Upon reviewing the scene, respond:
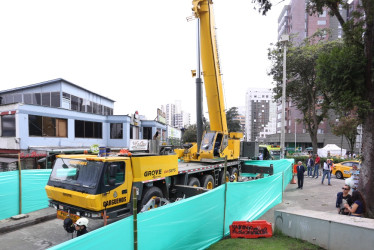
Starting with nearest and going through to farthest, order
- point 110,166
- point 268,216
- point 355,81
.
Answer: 1. point 110,166
2. point 355,81
3. point 268,216

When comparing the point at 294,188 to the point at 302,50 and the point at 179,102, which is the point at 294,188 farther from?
the point at 179,102

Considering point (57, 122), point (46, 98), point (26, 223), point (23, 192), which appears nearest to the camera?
point (26, 223)

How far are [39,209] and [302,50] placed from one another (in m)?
25.4

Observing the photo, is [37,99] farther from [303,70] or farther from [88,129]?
[303,70]

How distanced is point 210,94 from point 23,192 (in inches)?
333

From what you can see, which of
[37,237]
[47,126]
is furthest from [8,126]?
[37,237]

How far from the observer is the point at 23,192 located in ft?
24.7

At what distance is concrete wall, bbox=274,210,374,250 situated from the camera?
4312 millimetres

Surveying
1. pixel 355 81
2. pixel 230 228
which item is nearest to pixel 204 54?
pixel 355 81

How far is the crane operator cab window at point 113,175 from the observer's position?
5.45 m

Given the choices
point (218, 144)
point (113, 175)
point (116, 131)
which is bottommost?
point (113, 175)

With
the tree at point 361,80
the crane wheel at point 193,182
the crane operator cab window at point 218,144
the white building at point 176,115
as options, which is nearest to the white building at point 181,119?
the white building at point 176,115

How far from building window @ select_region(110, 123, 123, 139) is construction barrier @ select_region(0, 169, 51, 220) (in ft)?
55.1

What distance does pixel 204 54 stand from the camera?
10922 mm
